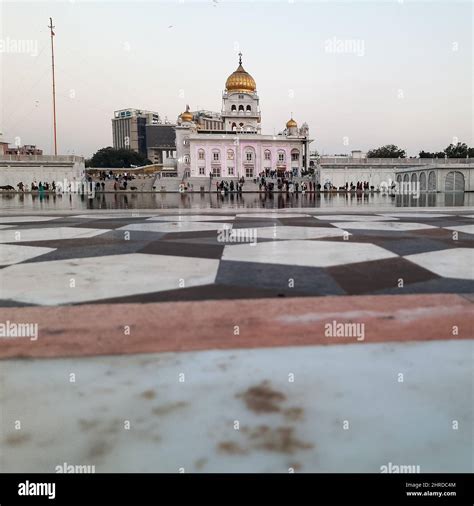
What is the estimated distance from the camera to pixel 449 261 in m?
4.14

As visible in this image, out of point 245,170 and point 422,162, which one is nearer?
point 422,162

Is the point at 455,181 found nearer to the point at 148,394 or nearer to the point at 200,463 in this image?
the point at 148,394

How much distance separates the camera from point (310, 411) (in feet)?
4.98

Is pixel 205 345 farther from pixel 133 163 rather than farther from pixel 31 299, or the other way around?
pixel 133 163

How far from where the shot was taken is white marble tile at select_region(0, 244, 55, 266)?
447 cm

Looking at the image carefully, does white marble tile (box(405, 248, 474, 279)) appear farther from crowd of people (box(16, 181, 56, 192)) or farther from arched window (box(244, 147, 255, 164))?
arched window (box(244, 147, 255, 164))

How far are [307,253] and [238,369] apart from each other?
2.98 meters

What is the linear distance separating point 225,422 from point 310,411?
0.29 metres

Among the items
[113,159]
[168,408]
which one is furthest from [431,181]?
[113,159]

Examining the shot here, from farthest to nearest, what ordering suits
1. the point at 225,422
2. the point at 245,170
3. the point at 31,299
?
1. the point at 245,170
2. the point at 31,299
3. the point at 225,422

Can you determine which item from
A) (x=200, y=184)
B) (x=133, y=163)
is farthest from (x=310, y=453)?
(x=133, y=163)
